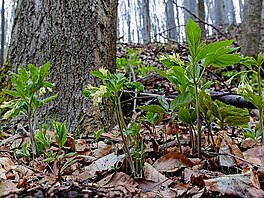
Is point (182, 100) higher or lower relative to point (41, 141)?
higher

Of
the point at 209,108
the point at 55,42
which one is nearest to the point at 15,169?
the point at 209,108

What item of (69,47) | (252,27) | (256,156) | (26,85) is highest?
(252,27)

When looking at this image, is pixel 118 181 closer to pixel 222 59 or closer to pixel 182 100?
pixel 182 100

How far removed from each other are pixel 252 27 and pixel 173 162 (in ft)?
16.9

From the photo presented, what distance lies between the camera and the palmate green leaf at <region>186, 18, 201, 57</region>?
36.5 inches

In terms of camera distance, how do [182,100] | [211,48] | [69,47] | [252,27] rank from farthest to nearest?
[252,27] < [69,47] < [182,100] < [211,48]

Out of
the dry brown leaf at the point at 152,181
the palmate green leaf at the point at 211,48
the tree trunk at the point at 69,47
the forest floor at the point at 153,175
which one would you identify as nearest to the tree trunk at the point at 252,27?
the tree trunk at the point at 69,47

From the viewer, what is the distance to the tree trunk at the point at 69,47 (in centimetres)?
197

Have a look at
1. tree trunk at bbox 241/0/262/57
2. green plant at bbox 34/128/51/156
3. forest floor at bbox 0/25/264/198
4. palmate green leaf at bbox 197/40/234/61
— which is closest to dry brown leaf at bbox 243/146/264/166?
forest floor at bbox 0/25/264/198

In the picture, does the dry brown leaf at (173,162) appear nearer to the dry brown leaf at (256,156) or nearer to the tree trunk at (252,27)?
the dry brown leaf at (256,156)

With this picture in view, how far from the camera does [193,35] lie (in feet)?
3.11

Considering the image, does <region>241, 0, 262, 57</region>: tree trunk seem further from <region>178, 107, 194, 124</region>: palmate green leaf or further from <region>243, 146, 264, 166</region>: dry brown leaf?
<region>178, 107, 194, 124</region>: palmate green leaf

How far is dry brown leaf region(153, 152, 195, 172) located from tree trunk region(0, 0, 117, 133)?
0.91 meters

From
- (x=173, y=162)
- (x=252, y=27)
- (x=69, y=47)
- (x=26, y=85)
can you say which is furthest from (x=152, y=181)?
(x=252, y=27)
